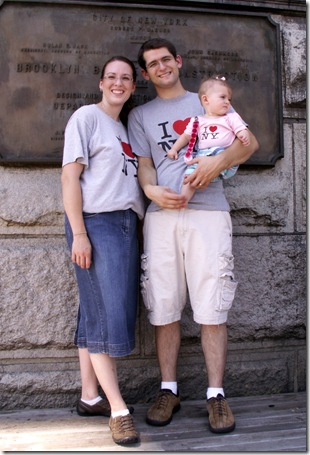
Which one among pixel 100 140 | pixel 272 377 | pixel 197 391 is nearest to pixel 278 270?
pixel 272 377

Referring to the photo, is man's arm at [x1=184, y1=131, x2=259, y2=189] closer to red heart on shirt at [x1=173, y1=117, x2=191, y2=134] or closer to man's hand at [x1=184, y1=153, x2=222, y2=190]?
man's hand at [x1=184, y1=153, x2=222, y2=190]

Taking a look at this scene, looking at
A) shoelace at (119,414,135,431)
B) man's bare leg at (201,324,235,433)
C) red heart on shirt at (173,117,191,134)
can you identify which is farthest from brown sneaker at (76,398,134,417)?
red heart on shirt at (173,117,191,134)

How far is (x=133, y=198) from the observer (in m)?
2.63

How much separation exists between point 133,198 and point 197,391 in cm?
129

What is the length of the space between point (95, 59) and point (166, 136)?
0.74 m

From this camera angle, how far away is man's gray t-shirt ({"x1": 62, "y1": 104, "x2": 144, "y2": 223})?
2.52m

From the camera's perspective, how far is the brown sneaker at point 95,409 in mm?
2772

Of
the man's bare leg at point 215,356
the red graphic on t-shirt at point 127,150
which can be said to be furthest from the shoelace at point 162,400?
the red graphic on t-shirt at point 127,150

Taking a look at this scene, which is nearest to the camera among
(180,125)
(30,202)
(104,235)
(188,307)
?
(104,235)

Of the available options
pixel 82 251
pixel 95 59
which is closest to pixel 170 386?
pixel 82 251

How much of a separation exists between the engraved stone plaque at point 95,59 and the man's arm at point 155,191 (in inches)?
22.7

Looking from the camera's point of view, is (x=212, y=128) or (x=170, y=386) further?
(x=170, y=386)

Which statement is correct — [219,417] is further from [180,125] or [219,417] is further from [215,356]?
[180,125]

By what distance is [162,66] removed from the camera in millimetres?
2781
